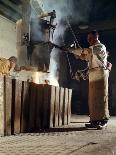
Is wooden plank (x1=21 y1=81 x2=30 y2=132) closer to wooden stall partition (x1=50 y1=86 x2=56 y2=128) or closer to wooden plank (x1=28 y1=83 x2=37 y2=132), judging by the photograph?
wooden plank (x1=28 y1=83 x2=37 y2=132)

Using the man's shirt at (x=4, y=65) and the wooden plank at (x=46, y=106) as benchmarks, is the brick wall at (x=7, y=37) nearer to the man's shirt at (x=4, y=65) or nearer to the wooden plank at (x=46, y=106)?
the man's shirt at (x=4, y=65)

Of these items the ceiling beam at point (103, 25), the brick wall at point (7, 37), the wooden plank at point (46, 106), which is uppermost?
the ceiling beam at point (103, 25)

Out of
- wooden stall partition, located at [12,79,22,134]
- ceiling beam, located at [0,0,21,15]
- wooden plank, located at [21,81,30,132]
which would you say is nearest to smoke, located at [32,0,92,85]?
ceiling beam, located at [0,0,21,15]

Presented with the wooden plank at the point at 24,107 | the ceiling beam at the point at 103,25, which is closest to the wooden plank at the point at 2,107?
the wooden plank at the point at 24,107

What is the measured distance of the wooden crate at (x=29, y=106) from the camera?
16.3 feet

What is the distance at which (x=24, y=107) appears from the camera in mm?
5586

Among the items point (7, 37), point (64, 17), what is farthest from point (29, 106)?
point (64, 17)

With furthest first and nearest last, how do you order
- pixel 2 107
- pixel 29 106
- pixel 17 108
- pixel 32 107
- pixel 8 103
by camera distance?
pixel 32 107, pixel 29 106, pixel 17 108, pixel 8 103, pixel 2 107

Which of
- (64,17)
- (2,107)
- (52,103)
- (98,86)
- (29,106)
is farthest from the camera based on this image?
(64,17)

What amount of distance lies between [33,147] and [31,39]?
11.5 ft

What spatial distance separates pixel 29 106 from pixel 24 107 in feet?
0.61

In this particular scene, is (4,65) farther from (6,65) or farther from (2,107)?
(2,107)

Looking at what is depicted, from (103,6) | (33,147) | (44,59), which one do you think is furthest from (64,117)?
(103,6)

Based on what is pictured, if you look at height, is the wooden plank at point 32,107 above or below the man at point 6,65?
below
